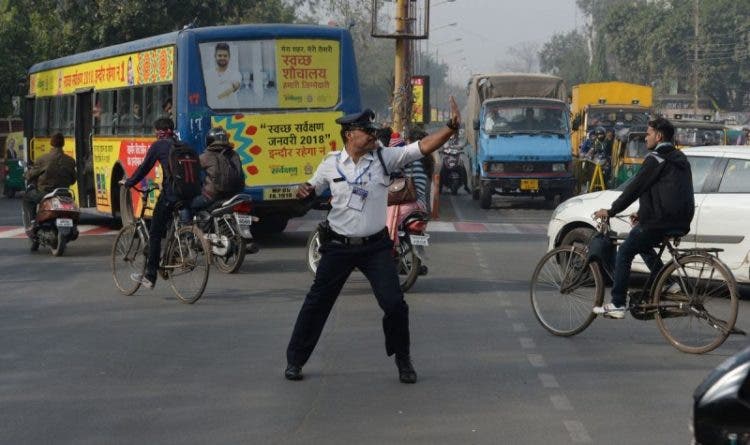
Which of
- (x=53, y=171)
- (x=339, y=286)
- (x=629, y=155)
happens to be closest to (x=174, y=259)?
(x=339, y=286)

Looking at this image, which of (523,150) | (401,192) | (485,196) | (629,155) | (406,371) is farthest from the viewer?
(485,196)

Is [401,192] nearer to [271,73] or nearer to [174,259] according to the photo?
[174,259]

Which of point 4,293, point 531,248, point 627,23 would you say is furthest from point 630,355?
point 627,23

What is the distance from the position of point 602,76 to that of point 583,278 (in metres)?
108

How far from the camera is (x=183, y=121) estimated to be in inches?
663

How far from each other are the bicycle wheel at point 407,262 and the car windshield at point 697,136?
571 inches

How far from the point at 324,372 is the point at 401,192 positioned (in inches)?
176

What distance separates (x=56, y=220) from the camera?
1656cm

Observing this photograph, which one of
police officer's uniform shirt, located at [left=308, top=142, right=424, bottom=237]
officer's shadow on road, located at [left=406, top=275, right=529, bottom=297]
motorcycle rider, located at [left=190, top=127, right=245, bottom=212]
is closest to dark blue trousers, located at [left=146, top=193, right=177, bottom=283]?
motorcycle rider, located at [left=190, top=127, right=245, bottom=212]

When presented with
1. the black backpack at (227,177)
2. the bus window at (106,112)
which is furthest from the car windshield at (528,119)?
the black backpack at (227,177)

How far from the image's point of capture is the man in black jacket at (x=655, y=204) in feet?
31.4

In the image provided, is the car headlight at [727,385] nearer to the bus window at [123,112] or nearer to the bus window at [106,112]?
the bus window at [123,112]

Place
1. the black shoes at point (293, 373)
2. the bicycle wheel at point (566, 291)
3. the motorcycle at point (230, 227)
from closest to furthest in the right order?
the black shoes at point (293, 373) → the bicycle wheel at point (566, 291) → the motorcycle at point (230, 227)

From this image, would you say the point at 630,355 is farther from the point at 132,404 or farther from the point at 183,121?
the point at 183,121
